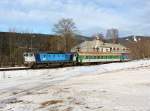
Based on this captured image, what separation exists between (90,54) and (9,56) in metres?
20.8

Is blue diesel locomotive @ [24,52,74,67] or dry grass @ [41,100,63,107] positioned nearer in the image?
dry grass @ [41,100,63,107]

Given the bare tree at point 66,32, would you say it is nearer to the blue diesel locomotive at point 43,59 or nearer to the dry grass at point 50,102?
the blue diesel locomotive at point 43,59

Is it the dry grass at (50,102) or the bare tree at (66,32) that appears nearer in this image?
the dry grass at (50,102)

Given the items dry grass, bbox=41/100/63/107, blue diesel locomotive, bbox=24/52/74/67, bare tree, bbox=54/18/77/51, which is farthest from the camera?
bare tree, bbox=54/18/77/51

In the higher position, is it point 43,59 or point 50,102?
point 43,59

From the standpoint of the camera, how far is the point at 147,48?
7111 inches

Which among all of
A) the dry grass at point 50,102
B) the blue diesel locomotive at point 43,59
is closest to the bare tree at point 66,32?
the blue diesel locomotive at point 43,59

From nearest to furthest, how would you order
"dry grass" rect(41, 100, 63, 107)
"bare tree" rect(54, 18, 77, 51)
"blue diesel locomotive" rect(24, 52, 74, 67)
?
"dry grass" rect(41, 100, 63, 107) < "blue diesel locomotive" rect(24, 52, 74, 67) < "bare tree" rect(54, 18, 77, 51)

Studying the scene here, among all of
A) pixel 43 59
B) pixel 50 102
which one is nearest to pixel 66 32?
pixel 43 59

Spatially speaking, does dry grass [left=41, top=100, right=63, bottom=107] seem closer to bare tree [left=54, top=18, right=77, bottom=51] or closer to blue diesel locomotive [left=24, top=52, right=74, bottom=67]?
blue diesel locomotive [left=24, top=52, right=74, bottom=67]

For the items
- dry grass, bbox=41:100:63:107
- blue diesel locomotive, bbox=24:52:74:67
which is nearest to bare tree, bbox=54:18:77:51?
blue diesel locomotive, bbox=24:52:74:67

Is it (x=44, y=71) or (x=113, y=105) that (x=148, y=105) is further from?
(x=44, y=71)

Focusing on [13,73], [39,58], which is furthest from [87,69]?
[13,73]

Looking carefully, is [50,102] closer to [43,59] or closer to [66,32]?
[43,59]
